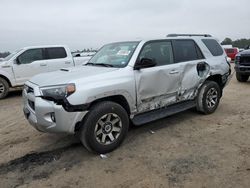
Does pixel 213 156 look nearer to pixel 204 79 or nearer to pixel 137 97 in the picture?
pixel 137 97

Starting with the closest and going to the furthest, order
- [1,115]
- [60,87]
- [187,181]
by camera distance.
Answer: [187,181], [60,87], [1,115]

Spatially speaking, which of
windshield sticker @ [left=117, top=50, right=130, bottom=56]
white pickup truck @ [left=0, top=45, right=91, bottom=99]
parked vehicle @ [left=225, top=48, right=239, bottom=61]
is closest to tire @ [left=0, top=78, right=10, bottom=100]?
white pickup truck @ [left=0, top=45, right=91, bottom=99]

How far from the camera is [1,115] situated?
720 cm

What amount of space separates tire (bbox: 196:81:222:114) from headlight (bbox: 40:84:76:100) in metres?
3.23

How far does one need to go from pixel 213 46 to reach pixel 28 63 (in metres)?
6.70

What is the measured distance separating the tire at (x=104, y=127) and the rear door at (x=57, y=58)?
6.83 metres

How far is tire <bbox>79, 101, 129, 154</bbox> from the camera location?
412 cm

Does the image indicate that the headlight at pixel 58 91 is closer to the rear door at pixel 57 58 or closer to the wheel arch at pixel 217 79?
the wheel arch at pixel 217 79

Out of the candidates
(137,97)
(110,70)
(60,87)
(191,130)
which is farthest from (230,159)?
(60,87)

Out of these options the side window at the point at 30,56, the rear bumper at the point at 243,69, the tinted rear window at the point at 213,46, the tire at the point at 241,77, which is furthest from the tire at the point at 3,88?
the tire at the point at 241,77

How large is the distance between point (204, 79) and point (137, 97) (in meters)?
2.08

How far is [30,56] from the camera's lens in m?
10.3

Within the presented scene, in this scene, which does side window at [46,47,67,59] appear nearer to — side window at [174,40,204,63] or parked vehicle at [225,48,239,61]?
side window at [174,40,204,63]

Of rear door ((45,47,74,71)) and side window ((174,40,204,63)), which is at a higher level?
side window ((174,40,204,63))
